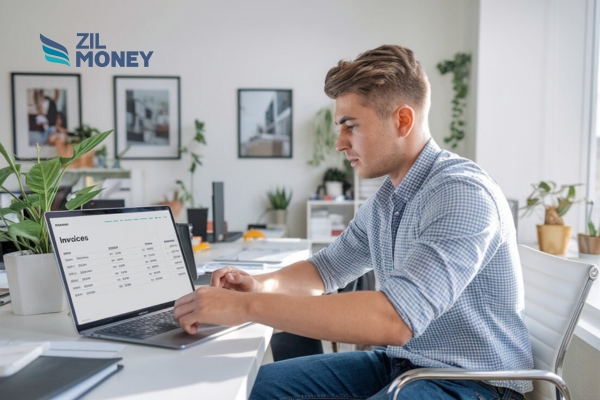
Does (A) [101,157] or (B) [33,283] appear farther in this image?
(A) [101,157]

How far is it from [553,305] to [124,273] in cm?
100

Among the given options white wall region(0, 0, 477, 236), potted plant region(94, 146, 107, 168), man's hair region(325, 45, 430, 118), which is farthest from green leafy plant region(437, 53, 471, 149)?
man's hair region(325, 45, 430, 118)

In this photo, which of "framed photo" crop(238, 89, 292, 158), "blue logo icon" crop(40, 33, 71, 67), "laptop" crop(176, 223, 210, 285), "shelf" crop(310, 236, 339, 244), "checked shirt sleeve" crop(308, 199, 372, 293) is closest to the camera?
"checked shirt sleeve" crop(308, 199, 372, 293)

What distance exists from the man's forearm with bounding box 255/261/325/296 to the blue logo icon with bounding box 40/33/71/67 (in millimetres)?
3380

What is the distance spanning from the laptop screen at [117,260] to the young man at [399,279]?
130 mm

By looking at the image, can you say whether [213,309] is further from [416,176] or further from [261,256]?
[261,256]

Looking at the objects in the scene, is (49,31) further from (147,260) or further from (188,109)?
(147,260)

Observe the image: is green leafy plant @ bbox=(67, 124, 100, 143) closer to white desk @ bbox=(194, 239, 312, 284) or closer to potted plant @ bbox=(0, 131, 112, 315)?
white desk @ bbox=(194, 239, 312, 284)

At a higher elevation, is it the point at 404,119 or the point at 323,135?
the point at 323,135

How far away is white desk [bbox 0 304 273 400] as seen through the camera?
0.87m

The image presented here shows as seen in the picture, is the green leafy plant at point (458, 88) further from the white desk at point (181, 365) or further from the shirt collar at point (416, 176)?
the white desk at point (181, 365)

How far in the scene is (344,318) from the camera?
103cm

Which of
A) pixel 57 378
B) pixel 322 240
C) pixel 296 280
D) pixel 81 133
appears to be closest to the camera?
pixel 57 378

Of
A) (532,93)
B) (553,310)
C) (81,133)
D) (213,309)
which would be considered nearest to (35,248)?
(213,309)
